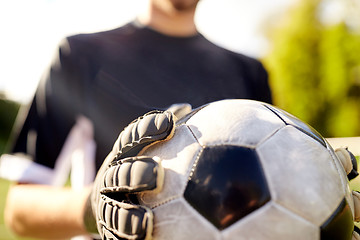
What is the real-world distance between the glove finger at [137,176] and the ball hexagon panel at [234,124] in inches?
7.1

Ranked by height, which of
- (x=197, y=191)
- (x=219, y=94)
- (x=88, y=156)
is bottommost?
(x=88, y=156)

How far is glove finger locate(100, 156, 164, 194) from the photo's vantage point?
3.28ft

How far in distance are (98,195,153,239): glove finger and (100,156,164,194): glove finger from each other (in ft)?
0.17

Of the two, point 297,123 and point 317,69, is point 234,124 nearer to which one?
point 297,123

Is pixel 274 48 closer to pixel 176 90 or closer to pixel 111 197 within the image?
pixel 176 90

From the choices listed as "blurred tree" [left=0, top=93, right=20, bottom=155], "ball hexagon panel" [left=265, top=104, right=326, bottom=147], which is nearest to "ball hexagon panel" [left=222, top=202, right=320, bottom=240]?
"ball hexagon panel" [left=265, top=104, right=326, bottom=147]

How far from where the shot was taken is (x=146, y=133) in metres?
1.11

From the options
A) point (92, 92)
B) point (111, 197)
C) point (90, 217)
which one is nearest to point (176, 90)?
point (92, 92)

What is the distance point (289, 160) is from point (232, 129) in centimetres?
20

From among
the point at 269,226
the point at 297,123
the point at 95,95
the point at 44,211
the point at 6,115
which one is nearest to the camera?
the point at 269,226

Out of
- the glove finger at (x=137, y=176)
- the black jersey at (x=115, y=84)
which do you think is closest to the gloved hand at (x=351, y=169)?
the glove finger at (x=137, y=176)

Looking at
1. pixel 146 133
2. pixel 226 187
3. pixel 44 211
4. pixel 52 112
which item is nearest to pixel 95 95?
pixel 52 112

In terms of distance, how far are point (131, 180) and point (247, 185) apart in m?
0.34

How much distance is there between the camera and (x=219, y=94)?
2.33 metres
